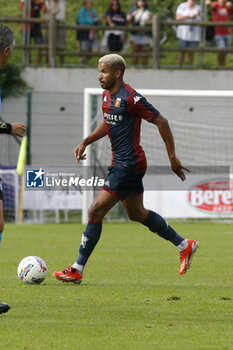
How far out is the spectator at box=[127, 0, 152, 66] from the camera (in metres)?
22.4

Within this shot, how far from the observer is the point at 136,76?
22.4 metres

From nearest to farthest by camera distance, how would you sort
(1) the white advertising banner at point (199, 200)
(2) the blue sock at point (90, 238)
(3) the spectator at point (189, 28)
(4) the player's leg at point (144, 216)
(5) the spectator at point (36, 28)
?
(2) the blue sock at point (90, 238), (4) the player's leg at point (144, 216), (1) the white advertising banner at point (199, 200), (5) the spectator at point (36, 28), (3) the spectator at point (189, 28)

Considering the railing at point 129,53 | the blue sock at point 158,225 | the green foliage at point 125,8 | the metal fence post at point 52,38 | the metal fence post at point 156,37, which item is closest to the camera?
the blue sock at point 158,225

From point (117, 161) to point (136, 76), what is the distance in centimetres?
1387

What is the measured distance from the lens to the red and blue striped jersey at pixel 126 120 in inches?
330

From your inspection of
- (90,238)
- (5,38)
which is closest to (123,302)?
(90,238)

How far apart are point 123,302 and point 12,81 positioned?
50.2 ft

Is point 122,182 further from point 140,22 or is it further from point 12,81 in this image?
point 140,22

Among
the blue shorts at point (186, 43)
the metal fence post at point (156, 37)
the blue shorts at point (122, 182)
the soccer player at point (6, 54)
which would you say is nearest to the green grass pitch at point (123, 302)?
the soccer player at point (6, 54)

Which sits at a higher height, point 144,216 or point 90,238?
point 144,216

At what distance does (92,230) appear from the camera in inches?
340

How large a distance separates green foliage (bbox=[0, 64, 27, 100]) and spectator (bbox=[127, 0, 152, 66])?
314 cm

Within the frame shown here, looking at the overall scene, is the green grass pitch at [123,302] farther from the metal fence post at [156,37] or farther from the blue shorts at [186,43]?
the blue shorts at [186,43]

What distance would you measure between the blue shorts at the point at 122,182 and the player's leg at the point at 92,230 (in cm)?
6
